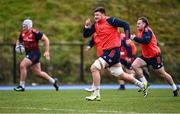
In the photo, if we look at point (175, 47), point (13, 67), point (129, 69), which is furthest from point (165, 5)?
point (129, 69)

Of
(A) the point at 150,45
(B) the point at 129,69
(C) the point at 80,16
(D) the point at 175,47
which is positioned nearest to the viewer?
(A) the point at 150,45

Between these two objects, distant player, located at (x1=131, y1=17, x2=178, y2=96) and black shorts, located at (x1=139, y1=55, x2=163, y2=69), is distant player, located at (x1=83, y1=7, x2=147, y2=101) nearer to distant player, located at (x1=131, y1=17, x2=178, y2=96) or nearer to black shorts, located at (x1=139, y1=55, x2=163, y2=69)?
distant player, located at (x1=131, y1=17, x2=178, y2=96)

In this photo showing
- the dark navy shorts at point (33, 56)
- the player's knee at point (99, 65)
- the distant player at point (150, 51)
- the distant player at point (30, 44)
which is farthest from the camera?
the dark navy shorts at point (33, 56)

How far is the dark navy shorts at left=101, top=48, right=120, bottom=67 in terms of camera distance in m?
17.3

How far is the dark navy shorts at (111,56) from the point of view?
17.3 m

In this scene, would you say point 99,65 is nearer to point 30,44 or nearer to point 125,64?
point 30,44

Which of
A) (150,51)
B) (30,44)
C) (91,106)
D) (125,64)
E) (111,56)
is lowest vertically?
(91,106)

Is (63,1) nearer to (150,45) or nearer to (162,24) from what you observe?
(162,24)

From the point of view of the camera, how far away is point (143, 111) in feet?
46.3

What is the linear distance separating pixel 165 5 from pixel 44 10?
22.7 feet

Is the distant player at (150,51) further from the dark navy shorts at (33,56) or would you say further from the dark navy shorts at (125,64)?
the dark navy shorts at (33,56)

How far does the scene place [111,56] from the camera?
17.4 metres

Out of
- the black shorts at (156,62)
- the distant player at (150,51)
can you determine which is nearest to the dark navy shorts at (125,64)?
the distant player at (150,51)

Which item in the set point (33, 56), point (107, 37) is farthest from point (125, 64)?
point (107, 37)
